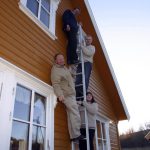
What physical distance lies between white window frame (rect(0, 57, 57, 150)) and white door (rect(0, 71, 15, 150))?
0.02m

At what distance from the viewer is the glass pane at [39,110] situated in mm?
4137

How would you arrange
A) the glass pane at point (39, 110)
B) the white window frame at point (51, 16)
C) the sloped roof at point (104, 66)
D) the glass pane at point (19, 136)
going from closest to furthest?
the glass pane at point (19, 136) → the glass pane at point (39, 110) → the white window frame at point (51, 16) → the sloped roof at point (104, 66)

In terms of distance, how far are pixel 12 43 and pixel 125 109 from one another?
21.3 ft

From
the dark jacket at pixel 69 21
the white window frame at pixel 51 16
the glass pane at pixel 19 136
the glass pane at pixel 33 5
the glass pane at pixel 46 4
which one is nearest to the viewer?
the glass pane at pixel 19 136

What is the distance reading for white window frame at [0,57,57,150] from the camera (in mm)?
3504

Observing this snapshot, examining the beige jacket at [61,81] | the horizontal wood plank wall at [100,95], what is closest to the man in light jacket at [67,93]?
the beige jacket at [61,81]

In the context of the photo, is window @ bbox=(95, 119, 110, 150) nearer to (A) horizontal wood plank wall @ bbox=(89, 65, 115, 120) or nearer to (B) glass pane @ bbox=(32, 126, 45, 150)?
(A) horizontal wood plank wall @ bbox=(89, 65, 115, 120)

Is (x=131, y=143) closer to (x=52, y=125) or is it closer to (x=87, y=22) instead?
(x=87, y=22)

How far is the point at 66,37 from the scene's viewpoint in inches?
241

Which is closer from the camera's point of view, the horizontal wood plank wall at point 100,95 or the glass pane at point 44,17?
the glass pane at point 44,17

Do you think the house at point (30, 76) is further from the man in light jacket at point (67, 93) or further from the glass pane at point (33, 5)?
the man in light jacket at point (67, 93)

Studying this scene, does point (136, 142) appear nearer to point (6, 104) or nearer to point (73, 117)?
point (73, 117)

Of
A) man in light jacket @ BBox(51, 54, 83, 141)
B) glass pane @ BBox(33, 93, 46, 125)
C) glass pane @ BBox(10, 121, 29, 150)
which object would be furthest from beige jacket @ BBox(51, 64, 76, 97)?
glass pane @ BBox(10, 121, 29, 150)

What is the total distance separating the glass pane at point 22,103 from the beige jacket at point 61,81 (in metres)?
0.68
